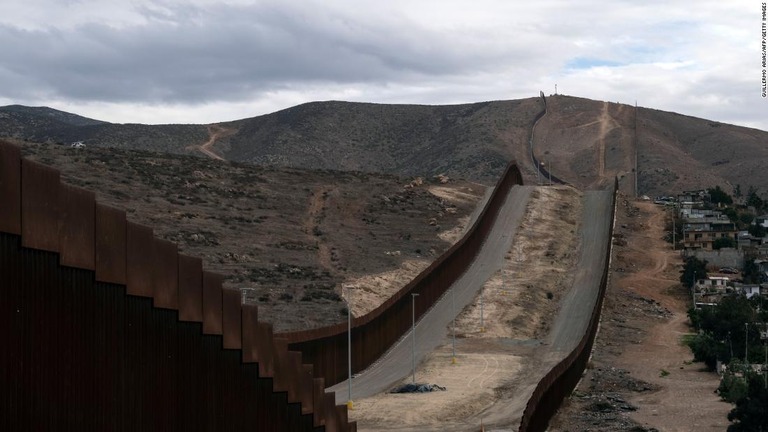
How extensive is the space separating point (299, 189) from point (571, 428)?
85393 millimetres

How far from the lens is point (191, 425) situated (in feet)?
82.8

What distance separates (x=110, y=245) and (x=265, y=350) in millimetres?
6916

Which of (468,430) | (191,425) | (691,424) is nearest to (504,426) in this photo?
(468,430)

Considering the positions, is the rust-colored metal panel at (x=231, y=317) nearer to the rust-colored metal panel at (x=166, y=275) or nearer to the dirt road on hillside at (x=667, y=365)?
the rust-colored metal panel at (x=166, y=275)

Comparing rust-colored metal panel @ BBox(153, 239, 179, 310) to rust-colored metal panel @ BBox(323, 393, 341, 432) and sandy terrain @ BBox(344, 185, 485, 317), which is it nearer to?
rust-colored metal panel @ BBox(323, 393, 341, 432)

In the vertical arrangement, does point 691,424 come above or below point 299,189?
below

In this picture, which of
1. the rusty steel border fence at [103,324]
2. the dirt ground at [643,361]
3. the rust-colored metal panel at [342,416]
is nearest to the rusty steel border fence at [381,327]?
the dirt ground at [643,361]

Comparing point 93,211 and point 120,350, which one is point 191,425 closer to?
point 120,350

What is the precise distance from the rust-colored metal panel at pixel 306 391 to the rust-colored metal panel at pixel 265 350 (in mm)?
1669

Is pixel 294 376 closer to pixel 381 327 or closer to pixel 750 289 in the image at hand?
pixel 381 327

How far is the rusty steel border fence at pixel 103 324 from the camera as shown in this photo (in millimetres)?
20125

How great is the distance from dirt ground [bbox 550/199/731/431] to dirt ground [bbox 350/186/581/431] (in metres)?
4.13

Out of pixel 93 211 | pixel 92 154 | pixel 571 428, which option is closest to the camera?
pixel 93 211

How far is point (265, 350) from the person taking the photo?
91.5ft
